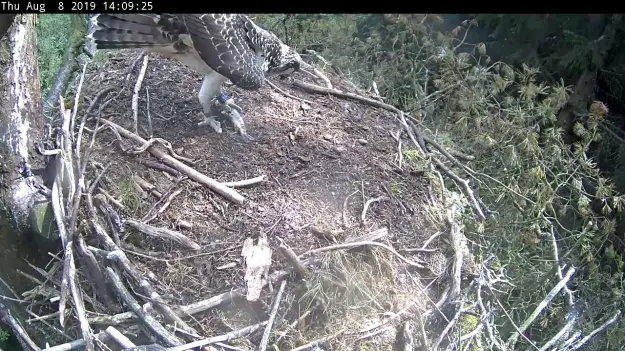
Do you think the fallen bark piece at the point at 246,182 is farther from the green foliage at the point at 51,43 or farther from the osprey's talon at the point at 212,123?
the green foliage at the point at 51,43

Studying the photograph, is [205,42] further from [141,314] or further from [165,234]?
[141,314]

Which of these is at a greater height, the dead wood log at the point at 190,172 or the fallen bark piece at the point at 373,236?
the dead wood log at the point at 190,172

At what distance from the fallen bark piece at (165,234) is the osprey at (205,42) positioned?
32.1 inches

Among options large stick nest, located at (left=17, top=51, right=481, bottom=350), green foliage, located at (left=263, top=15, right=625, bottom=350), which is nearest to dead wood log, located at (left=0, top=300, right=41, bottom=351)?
large stick nest, located at (left=17, top=51, right=481, bottom=350)

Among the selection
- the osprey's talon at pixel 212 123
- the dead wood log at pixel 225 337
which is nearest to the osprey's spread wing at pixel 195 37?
the osprey's talon at pixel 212 123

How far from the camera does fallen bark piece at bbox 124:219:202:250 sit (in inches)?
114

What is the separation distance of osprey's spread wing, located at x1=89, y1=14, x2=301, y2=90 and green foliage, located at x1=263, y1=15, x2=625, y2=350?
4.04 feet

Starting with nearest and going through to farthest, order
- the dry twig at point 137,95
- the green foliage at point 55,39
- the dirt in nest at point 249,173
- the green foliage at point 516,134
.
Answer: the dirt in nest at point 249,173 < the dry twig at point 137,95 < the green foliage at point 516,134 < the green foliage at point 55,39

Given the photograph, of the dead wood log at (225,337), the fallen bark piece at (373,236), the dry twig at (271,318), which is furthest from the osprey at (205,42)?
the dead wood log at (225,337)

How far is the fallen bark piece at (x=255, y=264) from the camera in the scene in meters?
2.75

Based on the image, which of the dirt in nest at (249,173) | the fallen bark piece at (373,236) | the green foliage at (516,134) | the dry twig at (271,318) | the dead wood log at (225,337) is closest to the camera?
the dead wood log at (225,337)
